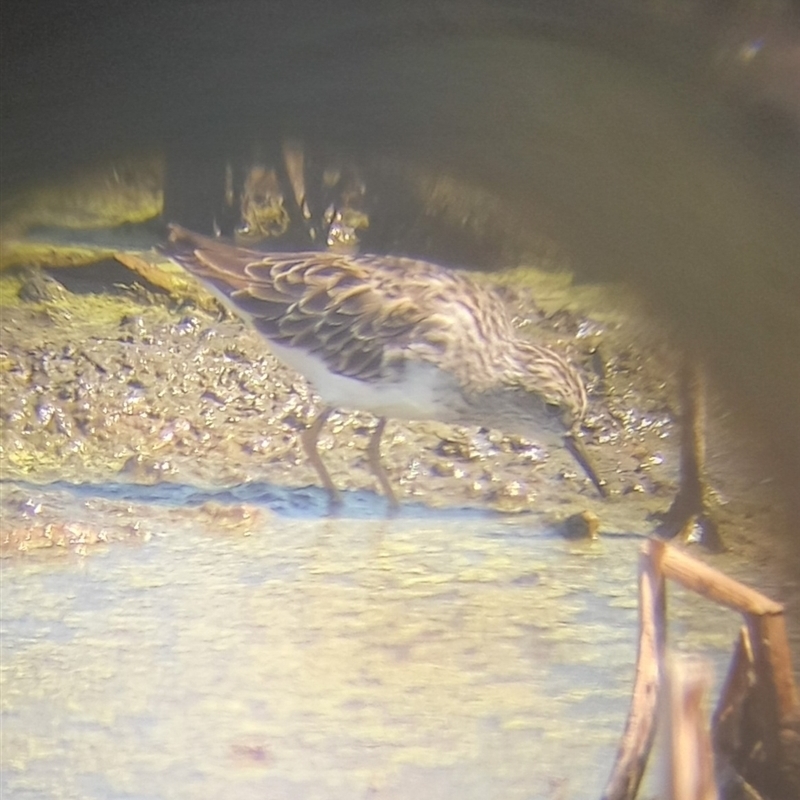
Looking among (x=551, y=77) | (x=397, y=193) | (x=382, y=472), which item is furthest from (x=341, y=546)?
(x=551, y=77)

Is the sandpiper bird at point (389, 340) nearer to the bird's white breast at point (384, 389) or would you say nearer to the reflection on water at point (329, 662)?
the bird's white breast at point (384, 389)

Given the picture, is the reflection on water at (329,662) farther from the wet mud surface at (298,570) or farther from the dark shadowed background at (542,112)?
the dark shadowed background at (542,112)

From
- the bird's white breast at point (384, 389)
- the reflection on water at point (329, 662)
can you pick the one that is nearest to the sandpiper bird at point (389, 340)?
the bird's white breast at point (384, 389)

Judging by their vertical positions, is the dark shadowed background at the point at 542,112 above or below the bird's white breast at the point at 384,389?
above

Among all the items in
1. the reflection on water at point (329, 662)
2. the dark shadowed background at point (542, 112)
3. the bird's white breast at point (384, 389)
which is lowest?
the reflection on water at point (329, 662)

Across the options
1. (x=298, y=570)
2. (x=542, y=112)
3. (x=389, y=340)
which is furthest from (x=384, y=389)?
(x=542, y=112)

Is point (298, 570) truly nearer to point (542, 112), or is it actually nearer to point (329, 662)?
point (329, 662)

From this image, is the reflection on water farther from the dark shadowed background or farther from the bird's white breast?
the dark shadowed background

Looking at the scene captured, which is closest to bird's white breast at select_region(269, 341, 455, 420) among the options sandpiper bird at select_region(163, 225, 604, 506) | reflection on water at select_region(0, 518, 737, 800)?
sandpiper bird at select_region(163, 225, 604, 506)
